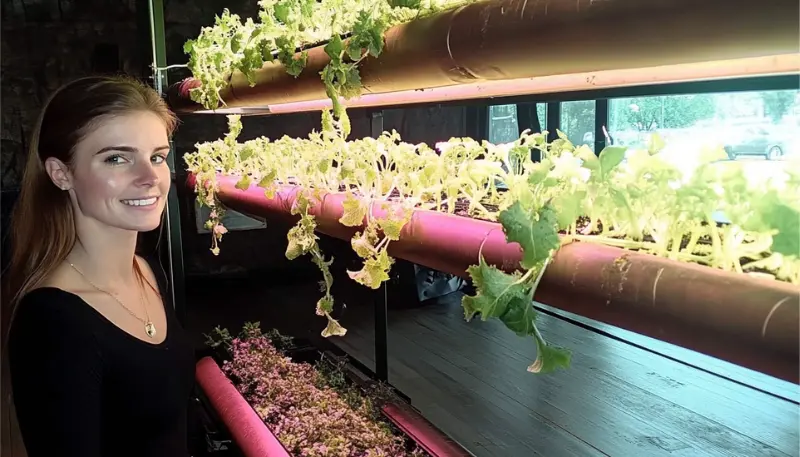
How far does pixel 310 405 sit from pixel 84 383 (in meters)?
1.17

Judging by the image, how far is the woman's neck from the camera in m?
1.51

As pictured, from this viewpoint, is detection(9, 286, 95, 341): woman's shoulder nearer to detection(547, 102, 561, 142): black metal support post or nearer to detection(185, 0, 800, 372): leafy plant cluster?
detection(185, 0, 800, 372): leafy plant cluster

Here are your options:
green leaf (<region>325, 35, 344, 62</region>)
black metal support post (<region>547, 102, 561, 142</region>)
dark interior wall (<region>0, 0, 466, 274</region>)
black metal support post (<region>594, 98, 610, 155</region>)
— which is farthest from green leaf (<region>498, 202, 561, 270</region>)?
black metal support post (<region>547, 102, 561, 142</region>)

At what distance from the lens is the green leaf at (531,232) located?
0.86m

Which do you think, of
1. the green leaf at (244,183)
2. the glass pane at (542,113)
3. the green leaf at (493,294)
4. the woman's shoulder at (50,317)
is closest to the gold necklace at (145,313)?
the woman's shoulder at (50,317)

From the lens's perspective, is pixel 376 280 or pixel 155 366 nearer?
pixel 376 280

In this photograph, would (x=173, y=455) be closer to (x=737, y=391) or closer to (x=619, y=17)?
(x=619, y=17)

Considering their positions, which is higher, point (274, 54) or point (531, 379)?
point (274, 54)

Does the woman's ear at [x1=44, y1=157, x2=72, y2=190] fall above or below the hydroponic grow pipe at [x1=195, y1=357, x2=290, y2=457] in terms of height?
above

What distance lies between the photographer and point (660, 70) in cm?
113

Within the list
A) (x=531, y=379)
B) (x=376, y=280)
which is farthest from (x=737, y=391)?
(x=376, y=280)

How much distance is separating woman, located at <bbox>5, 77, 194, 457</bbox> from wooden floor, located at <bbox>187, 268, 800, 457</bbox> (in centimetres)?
182

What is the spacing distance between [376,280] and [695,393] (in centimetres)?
273

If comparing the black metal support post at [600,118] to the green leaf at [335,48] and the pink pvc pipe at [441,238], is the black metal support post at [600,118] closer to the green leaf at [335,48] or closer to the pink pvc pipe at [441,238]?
the pink pvc pipe at [441,238]
